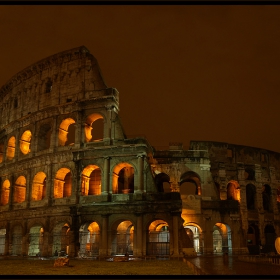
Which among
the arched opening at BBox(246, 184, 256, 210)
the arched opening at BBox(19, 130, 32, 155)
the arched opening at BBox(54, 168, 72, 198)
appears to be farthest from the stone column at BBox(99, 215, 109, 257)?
the arched opening at BBox(246, 184, 256, 210)

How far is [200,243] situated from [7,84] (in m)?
21.2

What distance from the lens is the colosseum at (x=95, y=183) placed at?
2433 cm

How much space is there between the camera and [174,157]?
2942 centimetres

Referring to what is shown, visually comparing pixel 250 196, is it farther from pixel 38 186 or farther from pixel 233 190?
pixel 38 186

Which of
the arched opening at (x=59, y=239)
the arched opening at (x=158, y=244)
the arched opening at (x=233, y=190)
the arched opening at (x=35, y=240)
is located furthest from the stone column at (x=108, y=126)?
the arched opening at (x=233, y=190)

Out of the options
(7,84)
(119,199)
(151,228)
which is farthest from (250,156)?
(7,84)

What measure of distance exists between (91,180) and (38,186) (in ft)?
13.6

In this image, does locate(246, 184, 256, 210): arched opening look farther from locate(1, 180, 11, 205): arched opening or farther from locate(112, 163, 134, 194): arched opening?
locate(1, 180, 11, 205): arched opening

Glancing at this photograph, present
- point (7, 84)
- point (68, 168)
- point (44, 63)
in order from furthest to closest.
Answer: point (7, 84), point (44, 63), point (68, 168)

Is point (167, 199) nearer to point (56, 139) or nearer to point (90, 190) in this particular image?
point (90, 190)

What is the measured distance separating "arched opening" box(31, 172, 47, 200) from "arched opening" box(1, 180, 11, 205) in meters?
3.52

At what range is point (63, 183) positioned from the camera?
27.9m

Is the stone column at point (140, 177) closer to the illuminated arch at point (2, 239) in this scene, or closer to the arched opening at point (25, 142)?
the arched opening at point (25, 142)

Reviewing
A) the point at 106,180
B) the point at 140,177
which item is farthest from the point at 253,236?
the point at 106,180
